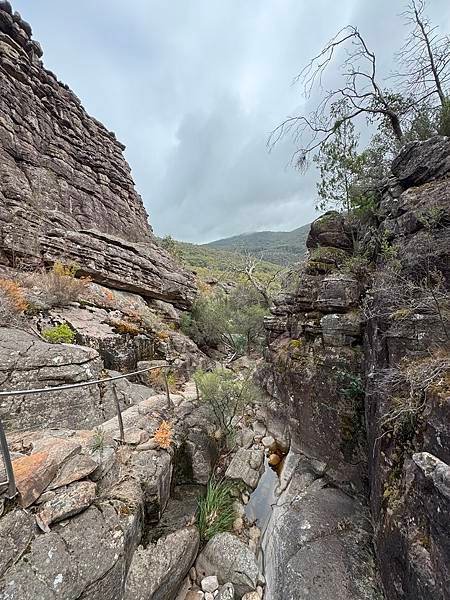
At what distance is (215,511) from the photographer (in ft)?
18.3

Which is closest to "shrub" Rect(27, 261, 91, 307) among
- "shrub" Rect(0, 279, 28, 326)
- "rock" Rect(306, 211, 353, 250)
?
"shrub" Rect(0, 279, 28, 326)

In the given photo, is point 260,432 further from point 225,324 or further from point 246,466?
point 225,324

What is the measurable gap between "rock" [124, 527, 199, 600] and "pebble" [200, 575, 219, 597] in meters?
0.33

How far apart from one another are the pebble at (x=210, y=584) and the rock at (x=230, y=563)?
4.5 inches

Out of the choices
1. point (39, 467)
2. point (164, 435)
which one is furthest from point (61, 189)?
point (39, 467)

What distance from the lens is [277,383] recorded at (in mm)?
9242

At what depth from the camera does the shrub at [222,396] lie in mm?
7215

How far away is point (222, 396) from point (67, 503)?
14.7 ft

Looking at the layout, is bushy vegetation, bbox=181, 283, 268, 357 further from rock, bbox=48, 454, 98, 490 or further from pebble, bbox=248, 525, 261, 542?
rock, bbox=48, 454, 98, 490

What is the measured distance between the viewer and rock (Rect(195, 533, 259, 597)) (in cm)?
451

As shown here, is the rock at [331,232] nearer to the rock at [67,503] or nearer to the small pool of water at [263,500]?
the small pool of water at [263,500]

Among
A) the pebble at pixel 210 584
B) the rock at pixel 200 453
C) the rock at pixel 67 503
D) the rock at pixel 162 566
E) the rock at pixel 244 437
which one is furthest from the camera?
the rock at pixel 244 437

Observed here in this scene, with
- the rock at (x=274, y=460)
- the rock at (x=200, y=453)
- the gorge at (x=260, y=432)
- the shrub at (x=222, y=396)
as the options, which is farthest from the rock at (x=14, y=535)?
the rock at (x=274, y=460)

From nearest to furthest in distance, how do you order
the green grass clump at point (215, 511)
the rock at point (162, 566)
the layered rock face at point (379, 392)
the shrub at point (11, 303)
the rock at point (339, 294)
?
the layered rock face at point (379, 392)
the rock at point (162, 566)
the green grass clump at point (215, 511)
the rock at point (339, 294)
the shrub at point (11, 303)
